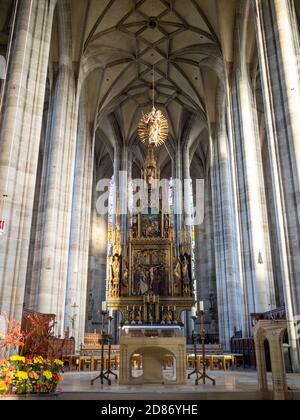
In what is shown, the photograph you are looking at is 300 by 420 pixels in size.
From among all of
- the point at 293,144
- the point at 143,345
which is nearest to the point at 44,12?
the point at 293,144

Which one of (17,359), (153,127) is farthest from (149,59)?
(17,359)

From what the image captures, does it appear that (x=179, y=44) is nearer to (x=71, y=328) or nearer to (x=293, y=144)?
(x=293, y=144)

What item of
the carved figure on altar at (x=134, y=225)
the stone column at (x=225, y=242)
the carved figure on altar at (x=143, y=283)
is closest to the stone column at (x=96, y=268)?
the carved figure on altar at (x=143, y=283)

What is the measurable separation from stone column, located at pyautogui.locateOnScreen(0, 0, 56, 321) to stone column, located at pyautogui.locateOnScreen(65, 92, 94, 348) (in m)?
8.50

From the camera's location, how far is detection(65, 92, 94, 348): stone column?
1870cm

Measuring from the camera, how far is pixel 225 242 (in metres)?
21.9

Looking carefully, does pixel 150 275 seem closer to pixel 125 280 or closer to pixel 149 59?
pixel 125 280

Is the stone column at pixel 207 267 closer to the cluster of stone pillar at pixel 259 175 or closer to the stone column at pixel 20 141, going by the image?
the cluster of stone pillar at pixel 259 175

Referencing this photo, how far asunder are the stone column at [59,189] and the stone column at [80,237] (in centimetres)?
287

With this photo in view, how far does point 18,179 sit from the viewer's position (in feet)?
33.9

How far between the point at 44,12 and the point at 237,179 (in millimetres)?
10187

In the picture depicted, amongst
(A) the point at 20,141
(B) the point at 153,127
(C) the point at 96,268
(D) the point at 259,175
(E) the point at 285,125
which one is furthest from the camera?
(C) the point at 96,268

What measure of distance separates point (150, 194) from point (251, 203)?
808cm
